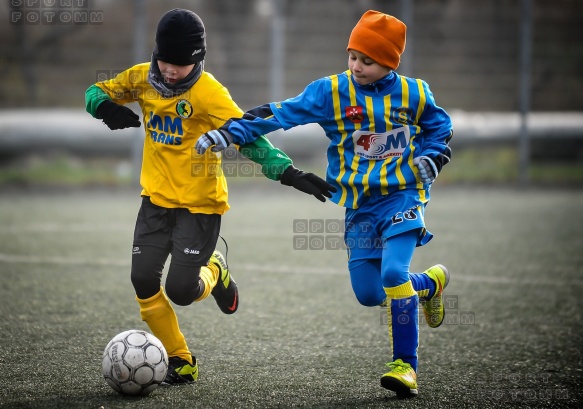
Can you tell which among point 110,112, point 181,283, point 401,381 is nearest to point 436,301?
point 401,381

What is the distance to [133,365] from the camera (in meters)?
3.80

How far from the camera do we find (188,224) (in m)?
4.28

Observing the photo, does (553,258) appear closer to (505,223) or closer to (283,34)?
(505,223)

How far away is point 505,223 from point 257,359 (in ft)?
19.4

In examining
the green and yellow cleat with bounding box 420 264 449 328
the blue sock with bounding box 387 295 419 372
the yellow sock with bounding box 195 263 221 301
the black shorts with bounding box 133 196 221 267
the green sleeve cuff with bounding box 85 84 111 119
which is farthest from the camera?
the green and yellow cleat with bounding box 420 264 449 328

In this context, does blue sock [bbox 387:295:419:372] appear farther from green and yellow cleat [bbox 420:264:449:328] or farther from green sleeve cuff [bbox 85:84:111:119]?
green sleeve cuff [bbox 85:84:111:119]

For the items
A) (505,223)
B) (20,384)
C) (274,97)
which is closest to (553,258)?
(505,223)

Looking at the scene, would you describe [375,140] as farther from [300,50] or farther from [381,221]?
[300,50]

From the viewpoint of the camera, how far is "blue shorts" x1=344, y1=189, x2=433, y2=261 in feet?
13.8

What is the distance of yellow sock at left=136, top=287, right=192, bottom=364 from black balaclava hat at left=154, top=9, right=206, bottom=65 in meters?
1.13

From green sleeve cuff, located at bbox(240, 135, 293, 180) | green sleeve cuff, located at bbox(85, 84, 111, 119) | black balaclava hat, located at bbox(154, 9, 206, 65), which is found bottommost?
green sleeve cuff, located at bbox(240, 135, 293, 180)

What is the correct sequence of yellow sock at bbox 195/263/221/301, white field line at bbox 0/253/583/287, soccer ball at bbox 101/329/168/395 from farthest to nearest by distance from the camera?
white field line at bbox 0/253/583/287 < yellow sock at bbox 195/263/221/301 < soccer ball at bbox 101/329/168/395

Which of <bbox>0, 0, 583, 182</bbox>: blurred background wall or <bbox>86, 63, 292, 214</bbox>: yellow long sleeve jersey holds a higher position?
<bbox>0, 0, 583, 182</bbox>: blurred background wall

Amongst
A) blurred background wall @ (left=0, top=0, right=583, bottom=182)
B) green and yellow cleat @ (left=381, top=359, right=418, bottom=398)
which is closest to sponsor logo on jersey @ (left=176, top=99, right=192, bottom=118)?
green and yellow cleat @ (left=381, top=359, right=418, bottom=398)
